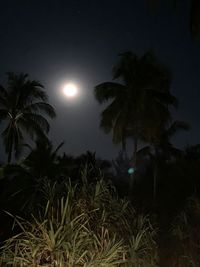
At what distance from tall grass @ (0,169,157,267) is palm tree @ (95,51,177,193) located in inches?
667

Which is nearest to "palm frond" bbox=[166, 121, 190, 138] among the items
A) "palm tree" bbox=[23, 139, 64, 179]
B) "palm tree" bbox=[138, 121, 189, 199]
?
"palm tree" bbox=[138, 121, 189, 199]

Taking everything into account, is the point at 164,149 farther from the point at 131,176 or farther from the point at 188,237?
the point at 188,237

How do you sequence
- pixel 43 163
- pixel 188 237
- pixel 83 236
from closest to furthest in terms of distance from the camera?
pixel 83 236
pixel 188 237
pixel 43 163

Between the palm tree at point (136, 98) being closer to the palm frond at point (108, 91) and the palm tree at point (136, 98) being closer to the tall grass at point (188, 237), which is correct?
the palm frond at point (108, 91)

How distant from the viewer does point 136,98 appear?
1231 inches

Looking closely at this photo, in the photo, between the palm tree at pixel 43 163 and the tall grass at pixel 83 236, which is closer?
the tall grass at pixel 83 236

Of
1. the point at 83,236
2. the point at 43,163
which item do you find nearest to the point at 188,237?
the point at 83,236

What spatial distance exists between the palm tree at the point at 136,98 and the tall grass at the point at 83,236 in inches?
667

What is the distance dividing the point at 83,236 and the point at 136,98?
21.6 meters

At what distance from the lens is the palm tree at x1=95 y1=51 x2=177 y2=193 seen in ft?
102

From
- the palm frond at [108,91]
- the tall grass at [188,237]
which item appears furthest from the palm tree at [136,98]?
the tall grass at [188,237]

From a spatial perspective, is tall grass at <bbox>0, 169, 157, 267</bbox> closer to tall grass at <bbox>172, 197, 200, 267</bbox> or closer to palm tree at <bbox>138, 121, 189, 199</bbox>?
tall grass at <bbox>172, 197, 200, 267</bbox>

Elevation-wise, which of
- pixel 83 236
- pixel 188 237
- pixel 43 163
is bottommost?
pixel 83 236

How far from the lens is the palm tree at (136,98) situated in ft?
102
